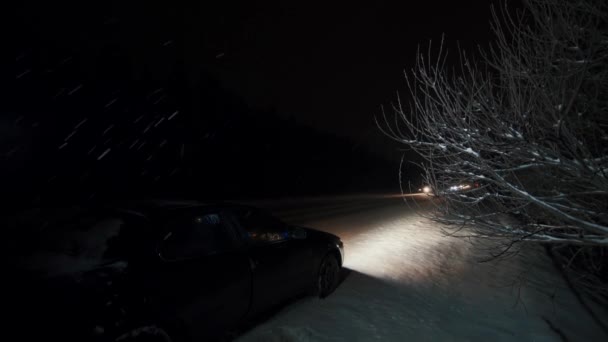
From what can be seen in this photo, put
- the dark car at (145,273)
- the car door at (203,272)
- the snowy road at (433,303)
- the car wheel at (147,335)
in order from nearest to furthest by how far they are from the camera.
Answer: the dark car at (145,273)
the car wheel at (147,335)
the car door at (203,272)
the snowy road at (433,303)

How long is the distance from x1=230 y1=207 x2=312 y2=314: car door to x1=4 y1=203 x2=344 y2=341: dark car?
0.04 feet

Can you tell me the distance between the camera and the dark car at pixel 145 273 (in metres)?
2.08

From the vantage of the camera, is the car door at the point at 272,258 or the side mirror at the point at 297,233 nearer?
the car door at the point at 272,258

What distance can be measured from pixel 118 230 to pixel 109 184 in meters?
14.4

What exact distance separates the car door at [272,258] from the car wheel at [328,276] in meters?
0.36

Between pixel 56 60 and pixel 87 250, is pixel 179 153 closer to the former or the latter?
pixel 56 60

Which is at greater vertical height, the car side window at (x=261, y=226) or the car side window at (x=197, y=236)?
the car side window at (x=197, y=236)

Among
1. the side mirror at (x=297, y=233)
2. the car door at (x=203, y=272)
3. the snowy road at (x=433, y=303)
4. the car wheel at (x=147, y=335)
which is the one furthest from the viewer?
the side mirror at (x=297, y=233)

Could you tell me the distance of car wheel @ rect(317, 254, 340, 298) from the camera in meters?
4.46

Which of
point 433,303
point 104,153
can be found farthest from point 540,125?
point 104,153

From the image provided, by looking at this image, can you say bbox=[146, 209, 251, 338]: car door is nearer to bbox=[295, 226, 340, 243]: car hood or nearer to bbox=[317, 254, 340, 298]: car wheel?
bbox=[295, 226, 340, 243]: car hood

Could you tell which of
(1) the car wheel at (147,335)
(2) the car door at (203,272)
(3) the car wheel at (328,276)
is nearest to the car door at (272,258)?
(2) the car door at (203,272)

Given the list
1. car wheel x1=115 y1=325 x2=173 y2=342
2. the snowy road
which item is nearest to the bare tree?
the snowy road

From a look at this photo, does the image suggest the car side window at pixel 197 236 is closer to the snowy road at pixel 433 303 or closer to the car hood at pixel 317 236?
the snowy road at pixel 433 303
